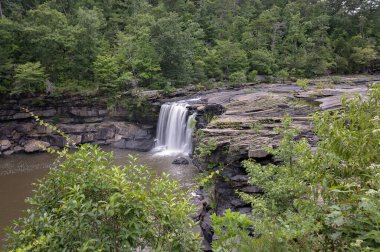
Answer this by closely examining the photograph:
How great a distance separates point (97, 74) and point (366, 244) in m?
19.8

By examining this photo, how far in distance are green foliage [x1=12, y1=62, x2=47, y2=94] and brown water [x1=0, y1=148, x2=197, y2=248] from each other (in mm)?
4315

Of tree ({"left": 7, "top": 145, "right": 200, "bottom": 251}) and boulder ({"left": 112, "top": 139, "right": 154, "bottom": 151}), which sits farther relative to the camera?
boulder ({"left": 112, "top": 139, "right": 154, "bottom": 151})

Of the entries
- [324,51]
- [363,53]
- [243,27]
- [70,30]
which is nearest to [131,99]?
[70,30]

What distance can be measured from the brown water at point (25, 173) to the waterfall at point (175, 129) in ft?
4.71

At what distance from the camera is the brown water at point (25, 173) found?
10961 millimetres

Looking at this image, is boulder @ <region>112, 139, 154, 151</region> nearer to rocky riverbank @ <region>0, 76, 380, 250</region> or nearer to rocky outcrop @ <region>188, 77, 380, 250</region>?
rocky riverbank @ <region>0, 76, 380, 250</region>

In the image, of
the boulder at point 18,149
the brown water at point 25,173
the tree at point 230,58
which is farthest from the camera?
the tree at point 230,58

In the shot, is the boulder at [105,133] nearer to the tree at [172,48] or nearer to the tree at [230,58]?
the tree at [172,48]

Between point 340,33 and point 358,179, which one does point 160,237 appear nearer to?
point 358,179

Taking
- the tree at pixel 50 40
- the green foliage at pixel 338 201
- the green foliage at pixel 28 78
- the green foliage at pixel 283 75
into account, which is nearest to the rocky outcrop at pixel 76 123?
the green foliage at pixel 28 78

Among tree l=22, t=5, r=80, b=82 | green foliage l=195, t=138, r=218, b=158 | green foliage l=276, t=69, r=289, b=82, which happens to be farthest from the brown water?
green foliage l=276, t=69, r=289, b=82

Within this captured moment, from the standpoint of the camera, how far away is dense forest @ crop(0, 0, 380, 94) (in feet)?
61.6

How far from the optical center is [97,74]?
1972 centimetres

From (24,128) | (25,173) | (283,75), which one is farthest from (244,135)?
(283,75)
